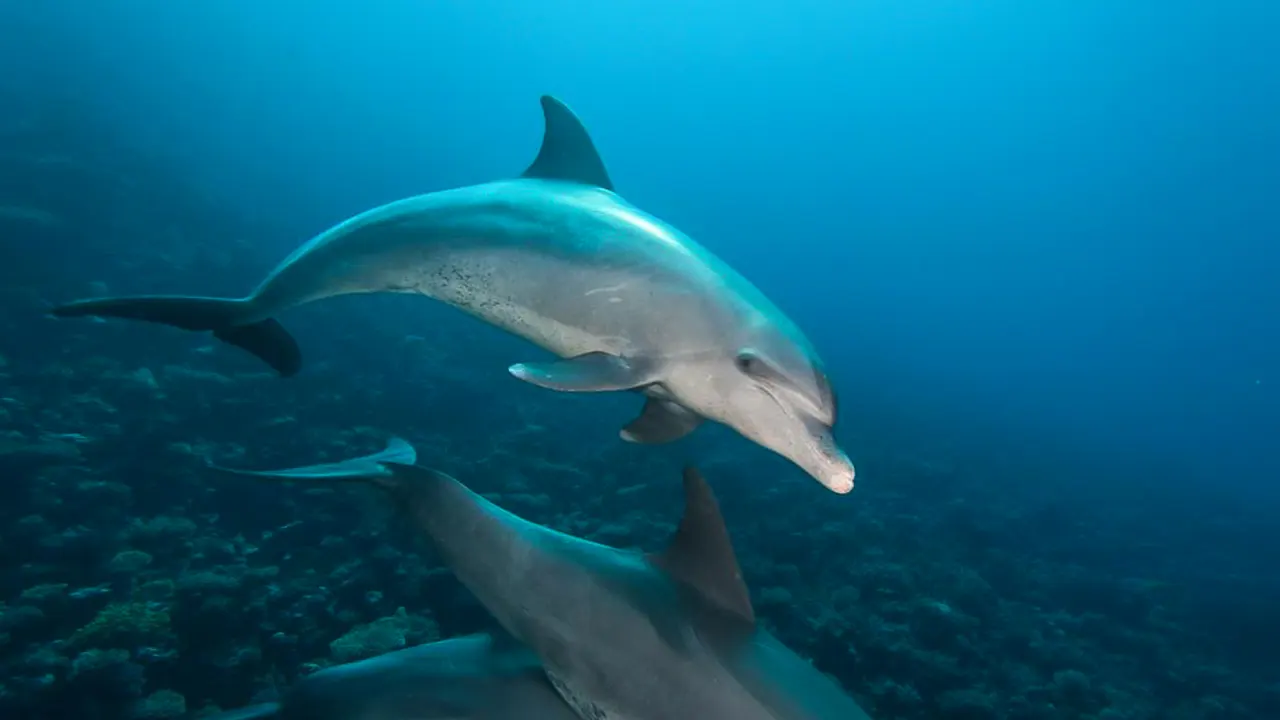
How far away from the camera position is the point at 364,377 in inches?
385

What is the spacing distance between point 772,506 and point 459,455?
3988 mm

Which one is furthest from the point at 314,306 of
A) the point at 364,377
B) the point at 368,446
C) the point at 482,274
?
the point at 482,274

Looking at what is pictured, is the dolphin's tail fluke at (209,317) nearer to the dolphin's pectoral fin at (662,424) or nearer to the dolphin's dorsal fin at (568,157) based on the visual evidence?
the dolphin's dorsal fin at (568,157)

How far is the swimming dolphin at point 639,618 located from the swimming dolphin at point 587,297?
1.26ft

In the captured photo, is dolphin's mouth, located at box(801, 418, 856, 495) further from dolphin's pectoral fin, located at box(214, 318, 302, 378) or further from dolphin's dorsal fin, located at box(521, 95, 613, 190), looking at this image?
dolphin's pectoral fin, located at box(214, 318, 302, 378)

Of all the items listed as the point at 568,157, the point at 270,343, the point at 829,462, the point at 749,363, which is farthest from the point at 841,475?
the point at 270,343

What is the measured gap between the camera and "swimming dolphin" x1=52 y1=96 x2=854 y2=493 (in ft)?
7.63

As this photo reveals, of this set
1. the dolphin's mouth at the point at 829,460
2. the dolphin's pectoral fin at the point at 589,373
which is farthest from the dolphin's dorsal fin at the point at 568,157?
the dolphin's mouth at the point at 829,460

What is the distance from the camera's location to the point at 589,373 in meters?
2.51

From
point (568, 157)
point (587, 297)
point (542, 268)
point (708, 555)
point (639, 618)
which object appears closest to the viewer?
point (639, 618)

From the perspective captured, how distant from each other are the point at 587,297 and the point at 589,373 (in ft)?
1.13

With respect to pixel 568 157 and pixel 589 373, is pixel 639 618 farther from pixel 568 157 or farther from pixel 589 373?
pixel 568 157

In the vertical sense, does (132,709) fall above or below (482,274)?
below

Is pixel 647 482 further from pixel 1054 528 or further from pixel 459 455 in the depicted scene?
pixel 1054 528
